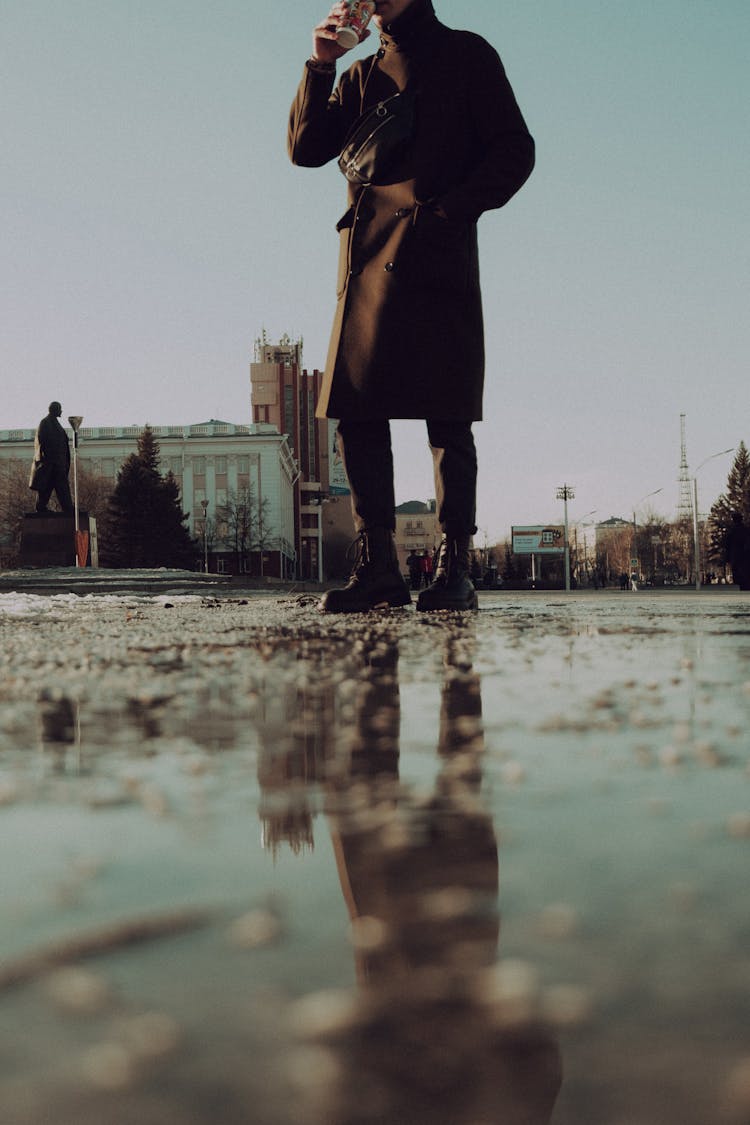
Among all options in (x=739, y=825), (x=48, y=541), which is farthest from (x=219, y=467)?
(x=739, y=825)

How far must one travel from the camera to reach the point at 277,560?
304 feet

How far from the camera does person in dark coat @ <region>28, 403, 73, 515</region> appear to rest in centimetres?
2653

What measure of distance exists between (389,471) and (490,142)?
56.9 inches

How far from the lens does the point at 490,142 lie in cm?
443

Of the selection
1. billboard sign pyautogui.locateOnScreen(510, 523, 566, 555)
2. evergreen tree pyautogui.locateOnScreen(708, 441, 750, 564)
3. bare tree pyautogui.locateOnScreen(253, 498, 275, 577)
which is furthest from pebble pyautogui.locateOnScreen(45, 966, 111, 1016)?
billboard sign pyautogui.locateOnScreen(510, 523, 566, 555)

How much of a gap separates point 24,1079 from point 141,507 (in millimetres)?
65040

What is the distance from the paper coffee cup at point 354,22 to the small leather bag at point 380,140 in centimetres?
38

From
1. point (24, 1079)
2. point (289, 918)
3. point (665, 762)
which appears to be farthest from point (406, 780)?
point (24, 1079)

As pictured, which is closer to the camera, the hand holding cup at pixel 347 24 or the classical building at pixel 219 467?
the hand holding cup at pixel 347 24

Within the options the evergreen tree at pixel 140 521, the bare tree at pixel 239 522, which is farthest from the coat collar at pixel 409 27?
the bare tree at pixel 239 522

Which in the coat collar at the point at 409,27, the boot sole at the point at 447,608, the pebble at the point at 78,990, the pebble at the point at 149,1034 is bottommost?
the pebble at the point at 149,1034

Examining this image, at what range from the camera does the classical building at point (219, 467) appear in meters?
90.0

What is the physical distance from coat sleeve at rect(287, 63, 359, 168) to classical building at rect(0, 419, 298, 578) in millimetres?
84808

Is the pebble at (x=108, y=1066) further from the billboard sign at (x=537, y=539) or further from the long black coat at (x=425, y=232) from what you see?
the billboard sign at (x=537, y=539)
